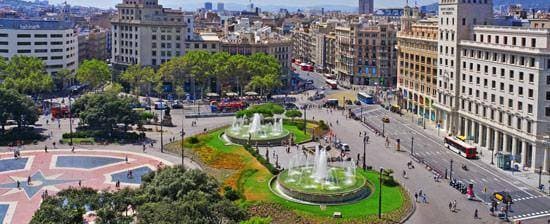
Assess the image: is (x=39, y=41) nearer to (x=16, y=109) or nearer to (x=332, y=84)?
(x=16, y=109)

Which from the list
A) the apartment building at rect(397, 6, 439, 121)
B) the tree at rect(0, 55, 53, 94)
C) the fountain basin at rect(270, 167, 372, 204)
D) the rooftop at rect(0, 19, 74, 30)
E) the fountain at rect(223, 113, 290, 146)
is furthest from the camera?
the rooftop at rect(0, 19, 74, 30)

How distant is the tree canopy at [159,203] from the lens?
45.9 metres

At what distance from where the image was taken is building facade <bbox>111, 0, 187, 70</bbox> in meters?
172

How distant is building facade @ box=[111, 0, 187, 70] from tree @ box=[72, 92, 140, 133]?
6148 centimetres

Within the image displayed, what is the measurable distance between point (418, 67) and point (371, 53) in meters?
49.1

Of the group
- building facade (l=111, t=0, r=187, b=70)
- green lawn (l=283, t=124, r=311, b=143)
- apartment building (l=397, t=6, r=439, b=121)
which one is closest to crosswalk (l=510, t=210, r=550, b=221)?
green lawn (l=283, t=124, r=311, b=143)

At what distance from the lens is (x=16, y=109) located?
109500 mm

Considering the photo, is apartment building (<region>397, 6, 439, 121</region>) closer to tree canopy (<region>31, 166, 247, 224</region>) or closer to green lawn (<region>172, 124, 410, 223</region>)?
green lawn (<region>172, 124, 410, 223</region>)

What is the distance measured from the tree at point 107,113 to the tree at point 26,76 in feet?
128

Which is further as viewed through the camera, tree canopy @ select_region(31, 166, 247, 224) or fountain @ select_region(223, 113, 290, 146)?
fountain @ select_region(223, 113, 290, 146)

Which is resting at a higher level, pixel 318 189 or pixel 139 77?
pixel 139 77

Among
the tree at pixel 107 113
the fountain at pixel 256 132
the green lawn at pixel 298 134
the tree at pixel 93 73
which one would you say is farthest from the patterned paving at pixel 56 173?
the tree at pixel 93 73

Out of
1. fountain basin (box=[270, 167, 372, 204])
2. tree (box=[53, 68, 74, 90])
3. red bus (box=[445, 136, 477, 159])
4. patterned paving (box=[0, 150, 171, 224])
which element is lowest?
patterned paving (box=[0, 150, 171, 224])

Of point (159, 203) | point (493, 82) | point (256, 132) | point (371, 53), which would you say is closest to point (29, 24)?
point (256, 132)
